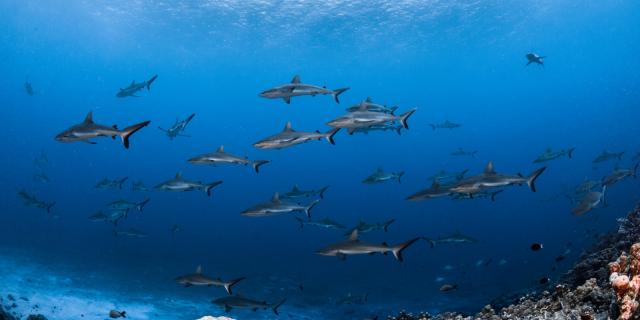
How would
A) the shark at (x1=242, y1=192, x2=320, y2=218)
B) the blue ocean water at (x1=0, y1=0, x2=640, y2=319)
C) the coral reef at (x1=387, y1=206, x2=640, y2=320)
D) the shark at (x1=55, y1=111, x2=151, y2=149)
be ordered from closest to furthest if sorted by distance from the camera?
the coral reef at (x1=387, y1=206, x2=640, y2=320) < the shark at (x1=55, y1=111, x2=151, y2=149) < the shark at (x1=242, y1=192, x2=320, y2=218) < the blue ocean water at (x1=0, y1=0, x2=640, y2=319)

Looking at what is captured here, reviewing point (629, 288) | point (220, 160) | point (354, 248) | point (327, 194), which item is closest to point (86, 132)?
point (220, 160)

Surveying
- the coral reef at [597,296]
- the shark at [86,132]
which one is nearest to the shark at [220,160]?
the shark at [86,132]

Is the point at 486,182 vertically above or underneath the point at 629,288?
above

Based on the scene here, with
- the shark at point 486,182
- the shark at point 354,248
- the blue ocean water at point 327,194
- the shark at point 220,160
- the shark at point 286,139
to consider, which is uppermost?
the blue ocean water at point 327,194

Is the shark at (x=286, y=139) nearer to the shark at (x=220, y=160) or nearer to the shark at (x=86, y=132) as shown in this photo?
the shark at (x=220, y=160)

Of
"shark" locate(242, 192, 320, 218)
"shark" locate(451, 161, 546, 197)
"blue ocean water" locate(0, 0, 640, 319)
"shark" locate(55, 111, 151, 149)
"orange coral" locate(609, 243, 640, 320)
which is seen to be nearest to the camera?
"orange coral" locate(609, 243, 640, 320)

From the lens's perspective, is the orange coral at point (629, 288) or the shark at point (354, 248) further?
the shark at point (354, 248)

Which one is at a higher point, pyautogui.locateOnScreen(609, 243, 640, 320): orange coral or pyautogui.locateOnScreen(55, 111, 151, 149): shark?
pyautogui.locateOnScreen(55, 111, 151, 149): shark

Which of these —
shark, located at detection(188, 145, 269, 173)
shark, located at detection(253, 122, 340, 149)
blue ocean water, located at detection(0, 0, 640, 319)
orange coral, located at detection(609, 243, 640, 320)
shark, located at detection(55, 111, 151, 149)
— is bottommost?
orange coral, located at detection(609, 243, 640, 320)

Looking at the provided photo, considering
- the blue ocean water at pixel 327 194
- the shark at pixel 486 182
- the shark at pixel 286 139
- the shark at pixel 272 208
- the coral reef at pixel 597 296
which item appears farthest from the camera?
the blue ocean water at pixel 327 194

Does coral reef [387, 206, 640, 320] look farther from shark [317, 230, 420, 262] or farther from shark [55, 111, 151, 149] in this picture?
shark [55, 111, 151, 149]

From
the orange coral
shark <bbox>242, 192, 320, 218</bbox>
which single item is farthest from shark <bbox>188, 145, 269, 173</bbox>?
the orange coral

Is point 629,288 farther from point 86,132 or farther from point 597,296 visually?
point 86,132

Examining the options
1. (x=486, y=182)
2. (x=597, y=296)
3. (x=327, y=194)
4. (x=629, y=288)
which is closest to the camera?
(x=629, y=288)
